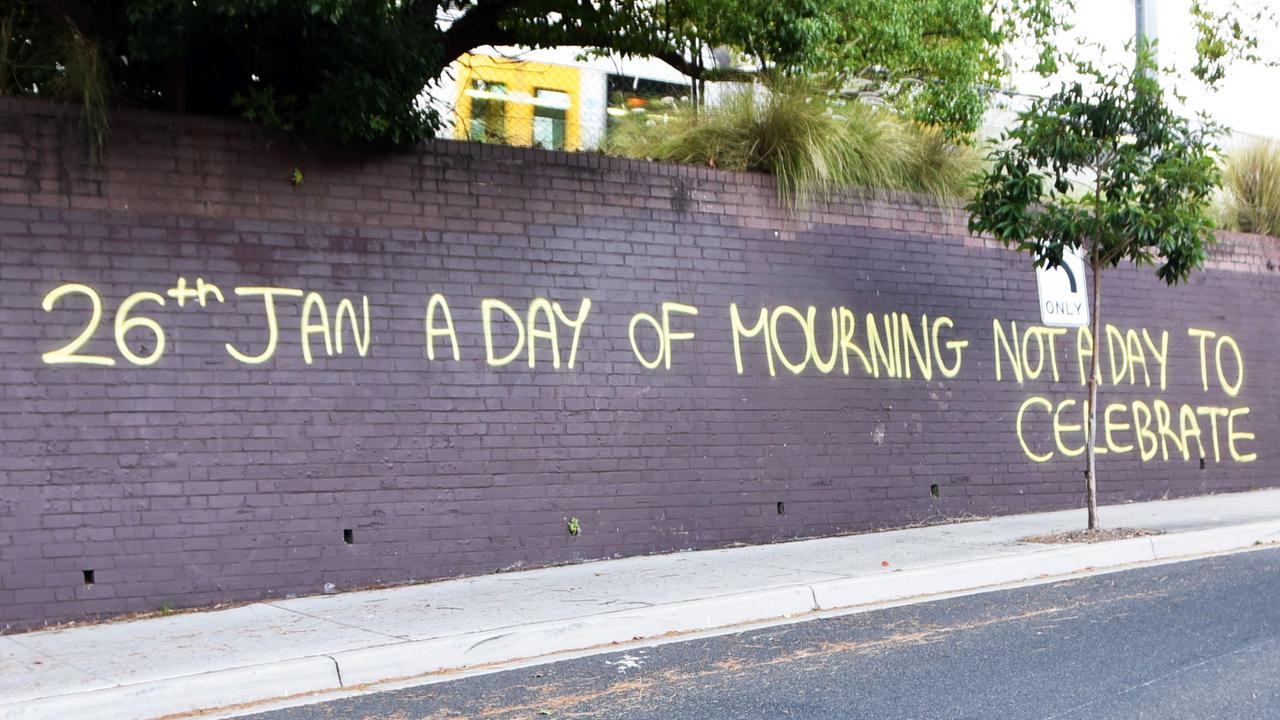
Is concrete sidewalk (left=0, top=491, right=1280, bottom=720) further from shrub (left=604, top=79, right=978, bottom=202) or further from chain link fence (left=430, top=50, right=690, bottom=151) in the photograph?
chain link fence (left=430, top=50, right=690, bottom=151)

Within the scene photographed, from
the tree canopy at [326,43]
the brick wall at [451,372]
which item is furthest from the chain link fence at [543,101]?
the brick wall at [451,372]

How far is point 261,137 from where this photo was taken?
8836mm

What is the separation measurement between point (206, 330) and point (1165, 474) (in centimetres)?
1024

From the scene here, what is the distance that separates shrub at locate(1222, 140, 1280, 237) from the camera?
15.5 metres

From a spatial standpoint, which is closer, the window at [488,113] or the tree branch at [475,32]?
the tree branch at [475,32]

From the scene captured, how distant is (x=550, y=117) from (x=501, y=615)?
5714 mm

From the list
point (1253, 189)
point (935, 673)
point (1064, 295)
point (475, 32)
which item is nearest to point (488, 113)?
point (475, 32)

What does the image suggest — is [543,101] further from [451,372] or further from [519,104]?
[451,372]

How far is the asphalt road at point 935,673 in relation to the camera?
225 inches

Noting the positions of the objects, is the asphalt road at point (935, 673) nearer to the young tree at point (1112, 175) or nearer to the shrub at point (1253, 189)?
the young tree at point (1112, 175)

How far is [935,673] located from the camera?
6348mm

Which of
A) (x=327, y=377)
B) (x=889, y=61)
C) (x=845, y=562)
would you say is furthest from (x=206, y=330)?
(x=889, y=61)

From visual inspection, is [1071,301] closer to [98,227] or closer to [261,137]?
[261,137]

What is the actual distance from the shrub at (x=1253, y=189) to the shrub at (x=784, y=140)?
527 cm
